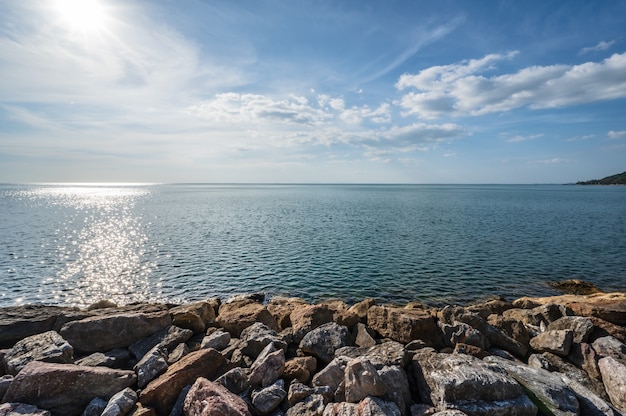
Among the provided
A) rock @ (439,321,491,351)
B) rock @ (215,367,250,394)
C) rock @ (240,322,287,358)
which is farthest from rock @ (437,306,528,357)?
rock @ (215,367,250,394)

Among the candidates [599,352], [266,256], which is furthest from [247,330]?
[266,256]

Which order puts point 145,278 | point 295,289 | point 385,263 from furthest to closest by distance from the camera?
point 385,263, point 145,278, point 295,289

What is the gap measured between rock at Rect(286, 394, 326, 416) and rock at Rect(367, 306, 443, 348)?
4431 millimetres

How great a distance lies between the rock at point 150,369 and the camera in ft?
30.1

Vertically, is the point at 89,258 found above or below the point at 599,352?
below

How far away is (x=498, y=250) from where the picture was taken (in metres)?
36.7

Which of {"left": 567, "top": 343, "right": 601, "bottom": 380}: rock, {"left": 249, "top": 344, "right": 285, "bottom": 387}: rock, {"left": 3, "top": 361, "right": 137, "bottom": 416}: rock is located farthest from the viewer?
{"left": 567, "top": 343, "right": 601, "bottom": 380}: rock

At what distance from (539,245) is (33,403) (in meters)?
48.2

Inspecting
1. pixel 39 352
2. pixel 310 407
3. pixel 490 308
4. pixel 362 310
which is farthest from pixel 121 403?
pixel 490 308

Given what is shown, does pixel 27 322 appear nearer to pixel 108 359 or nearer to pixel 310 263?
pixel 108 359

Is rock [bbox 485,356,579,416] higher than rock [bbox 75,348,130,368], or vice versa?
rock [bbox 485,356,579,416]

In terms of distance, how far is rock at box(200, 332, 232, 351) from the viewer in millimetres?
11336

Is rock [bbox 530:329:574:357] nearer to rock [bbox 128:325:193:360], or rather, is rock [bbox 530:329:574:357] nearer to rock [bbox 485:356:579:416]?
rock [bbox 485:356:579:416]

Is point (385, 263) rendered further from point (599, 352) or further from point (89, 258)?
point (89, 258)
